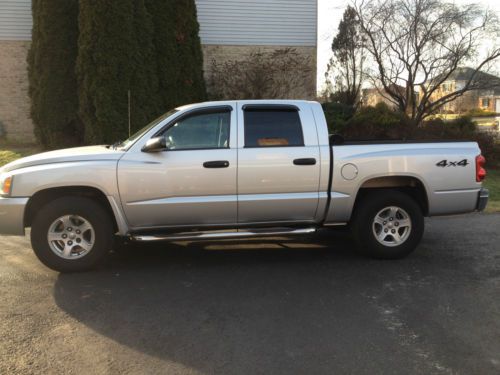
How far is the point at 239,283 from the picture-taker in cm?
514

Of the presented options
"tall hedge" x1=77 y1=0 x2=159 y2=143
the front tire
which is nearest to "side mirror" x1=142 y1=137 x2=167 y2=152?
the front tire

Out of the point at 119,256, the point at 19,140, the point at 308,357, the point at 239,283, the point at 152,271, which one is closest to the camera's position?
the point at 308,357

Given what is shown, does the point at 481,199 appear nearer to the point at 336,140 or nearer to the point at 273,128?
the point at 336,140

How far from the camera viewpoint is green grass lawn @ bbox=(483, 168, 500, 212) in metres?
9.48

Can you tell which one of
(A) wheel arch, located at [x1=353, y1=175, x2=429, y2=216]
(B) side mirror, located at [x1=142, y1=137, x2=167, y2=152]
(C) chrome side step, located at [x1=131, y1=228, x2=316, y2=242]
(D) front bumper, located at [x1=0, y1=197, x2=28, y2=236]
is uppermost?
(B) side mirror, located at [x1=142, y1=137, x2=167, y2=152]

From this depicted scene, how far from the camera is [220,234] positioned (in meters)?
5.46

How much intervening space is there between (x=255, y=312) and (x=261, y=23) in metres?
15.3

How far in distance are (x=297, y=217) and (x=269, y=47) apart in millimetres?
13379

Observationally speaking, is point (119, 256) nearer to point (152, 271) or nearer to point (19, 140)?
point (152, 271)

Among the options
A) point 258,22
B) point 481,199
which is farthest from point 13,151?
point 481,199

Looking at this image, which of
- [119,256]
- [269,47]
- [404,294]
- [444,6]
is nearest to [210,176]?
[119,256]

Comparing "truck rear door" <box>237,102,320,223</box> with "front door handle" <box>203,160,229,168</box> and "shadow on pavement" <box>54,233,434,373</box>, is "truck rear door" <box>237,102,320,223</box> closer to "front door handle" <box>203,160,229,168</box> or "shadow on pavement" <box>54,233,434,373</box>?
"front door handle" <box>203,160,229,168</box>

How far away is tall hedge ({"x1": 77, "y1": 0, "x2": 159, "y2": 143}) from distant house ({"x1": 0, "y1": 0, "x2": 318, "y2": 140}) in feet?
15.4

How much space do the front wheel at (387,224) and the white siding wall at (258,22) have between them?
522 inches
